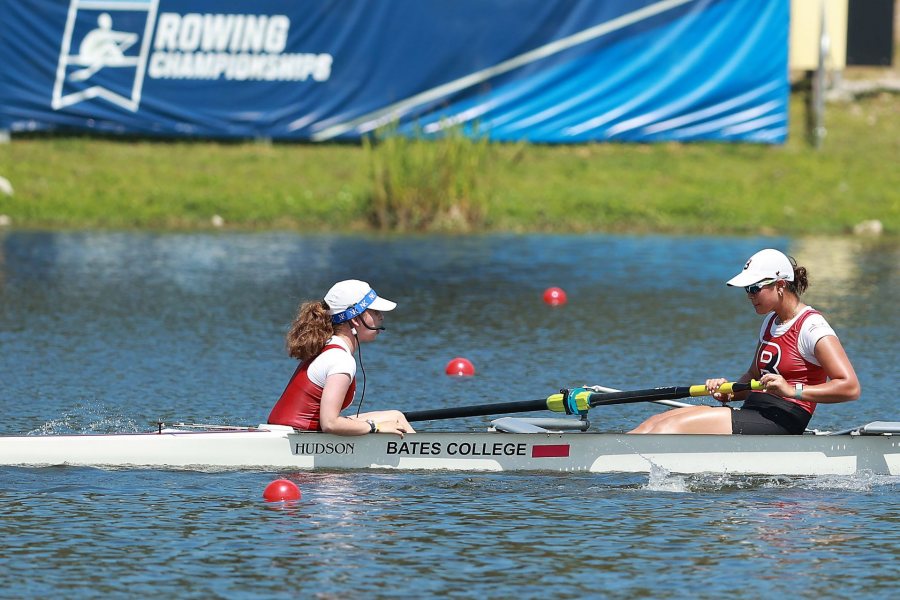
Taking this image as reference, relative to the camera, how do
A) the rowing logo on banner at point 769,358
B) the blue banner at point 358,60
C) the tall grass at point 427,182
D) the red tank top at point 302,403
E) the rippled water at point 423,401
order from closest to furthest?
the rippled water at point 423,401 → the rowing logo on banner at point 769,358 → the red tank top at point 302,403 → the tall grass at point 427,182 → the blue banner at point 358,60

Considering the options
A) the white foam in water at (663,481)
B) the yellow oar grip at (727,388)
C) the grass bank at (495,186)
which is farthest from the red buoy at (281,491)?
the grass bank at (495,186)

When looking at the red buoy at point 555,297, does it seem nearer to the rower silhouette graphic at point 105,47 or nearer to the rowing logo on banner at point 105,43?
the rowing logo on banner at point 105,43

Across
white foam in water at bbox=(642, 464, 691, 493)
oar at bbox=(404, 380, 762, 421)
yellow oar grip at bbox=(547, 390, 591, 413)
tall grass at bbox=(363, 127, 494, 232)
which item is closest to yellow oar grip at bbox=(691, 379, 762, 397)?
oar at bbox=(404, 380, 762, 421)

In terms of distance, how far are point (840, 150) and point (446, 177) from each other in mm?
8297

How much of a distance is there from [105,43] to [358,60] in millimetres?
4715

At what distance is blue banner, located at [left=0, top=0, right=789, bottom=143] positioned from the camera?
3044cm

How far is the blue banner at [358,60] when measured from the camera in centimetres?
3044

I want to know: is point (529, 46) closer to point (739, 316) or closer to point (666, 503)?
point (739, 316)

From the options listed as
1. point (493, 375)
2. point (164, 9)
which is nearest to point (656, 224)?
point (164, 9)

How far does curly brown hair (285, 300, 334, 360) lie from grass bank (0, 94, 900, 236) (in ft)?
53.5

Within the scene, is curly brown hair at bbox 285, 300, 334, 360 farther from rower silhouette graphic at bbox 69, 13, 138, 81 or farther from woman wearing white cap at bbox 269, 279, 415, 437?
rower silhouette graphic at bbox 69, 13, 138, 81

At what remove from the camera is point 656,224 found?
93.6 feet

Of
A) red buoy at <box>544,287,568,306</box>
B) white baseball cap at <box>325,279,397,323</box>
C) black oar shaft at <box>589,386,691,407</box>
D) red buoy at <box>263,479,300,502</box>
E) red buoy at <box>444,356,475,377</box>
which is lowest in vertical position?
red buoy at <box>263,479,300,502</box>

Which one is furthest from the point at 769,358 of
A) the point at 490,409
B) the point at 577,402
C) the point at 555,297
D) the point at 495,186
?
the point at 495,186
